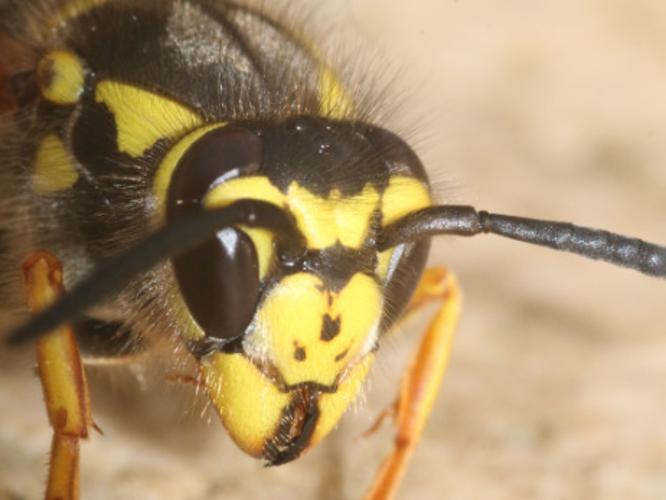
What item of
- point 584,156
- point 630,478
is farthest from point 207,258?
point 584,156

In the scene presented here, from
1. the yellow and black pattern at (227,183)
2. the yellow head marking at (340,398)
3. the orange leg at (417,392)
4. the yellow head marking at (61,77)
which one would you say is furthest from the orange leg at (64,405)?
the orange leg at (417,392)

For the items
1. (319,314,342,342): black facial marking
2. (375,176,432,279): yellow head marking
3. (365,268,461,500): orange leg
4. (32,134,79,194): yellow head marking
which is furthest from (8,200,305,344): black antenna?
(365,268,461,500): orange leg

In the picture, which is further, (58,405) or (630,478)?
(630,478)

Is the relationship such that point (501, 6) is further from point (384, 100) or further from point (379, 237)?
point (379, 237)

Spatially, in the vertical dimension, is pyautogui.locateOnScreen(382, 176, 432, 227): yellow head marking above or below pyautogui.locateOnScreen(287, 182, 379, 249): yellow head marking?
above

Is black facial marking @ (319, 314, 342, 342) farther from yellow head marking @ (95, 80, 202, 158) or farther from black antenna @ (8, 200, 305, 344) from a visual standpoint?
yellow head marking @ (95, 80, 202, 158)

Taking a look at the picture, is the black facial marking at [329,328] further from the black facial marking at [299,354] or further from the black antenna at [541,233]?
the black antenna at [541,233]
